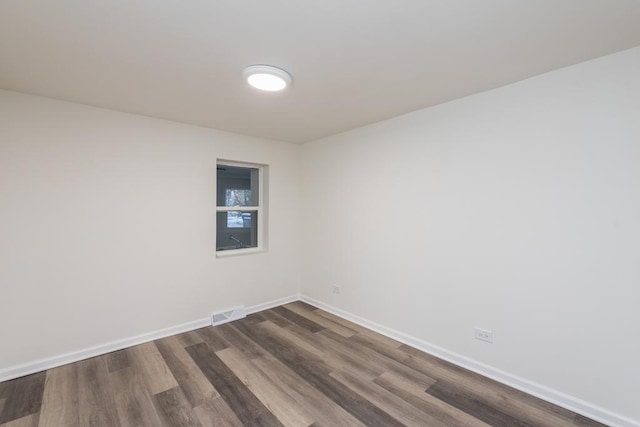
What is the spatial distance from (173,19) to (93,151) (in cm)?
191

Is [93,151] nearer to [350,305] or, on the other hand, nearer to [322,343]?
[322,343]

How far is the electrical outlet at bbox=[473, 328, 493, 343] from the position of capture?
7.83 ft

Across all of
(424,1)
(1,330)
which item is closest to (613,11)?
(424,1)

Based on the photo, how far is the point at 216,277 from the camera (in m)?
3.56

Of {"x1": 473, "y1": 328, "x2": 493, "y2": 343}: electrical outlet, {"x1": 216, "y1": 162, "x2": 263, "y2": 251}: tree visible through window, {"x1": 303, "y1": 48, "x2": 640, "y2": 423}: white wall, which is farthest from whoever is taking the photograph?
{"x1": 216, "y1": 162, "x2": 263, "y2": 251}: tree visible through window

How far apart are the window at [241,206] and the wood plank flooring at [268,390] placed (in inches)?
56.8

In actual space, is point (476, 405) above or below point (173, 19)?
below

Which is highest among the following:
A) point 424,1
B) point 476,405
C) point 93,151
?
point 424,1

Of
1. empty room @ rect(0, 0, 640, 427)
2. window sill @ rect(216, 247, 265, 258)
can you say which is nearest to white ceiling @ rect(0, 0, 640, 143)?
empty room @ rect(0, 0, 640, 427)

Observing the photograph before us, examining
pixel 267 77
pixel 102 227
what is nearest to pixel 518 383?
pixel 267 77

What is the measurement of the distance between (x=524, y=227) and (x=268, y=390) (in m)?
2.36

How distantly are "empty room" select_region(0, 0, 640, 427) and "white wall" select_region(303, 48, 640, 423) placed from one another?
1 cm

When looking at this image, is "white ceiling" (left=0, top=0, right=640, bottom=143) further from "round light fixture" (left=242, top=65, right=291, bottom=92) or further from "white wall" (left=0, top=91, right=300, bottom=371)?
"white wall" (left=0, top=91, right=300, bottom=371)

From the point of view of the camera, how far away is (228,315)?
3.57 metres
